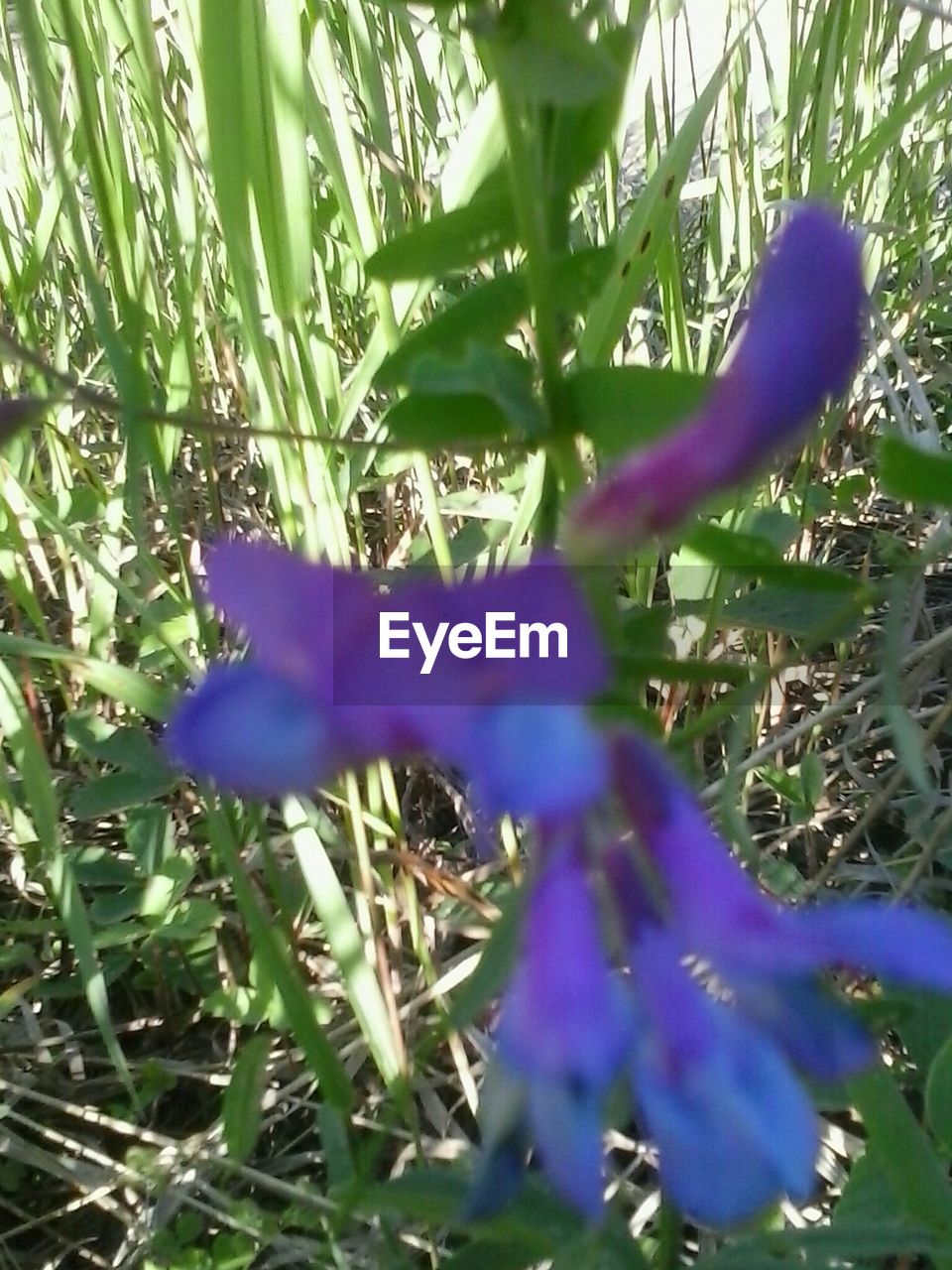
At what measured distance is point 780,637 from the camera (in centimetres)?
81

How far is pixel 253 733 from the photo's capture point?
0.25 m

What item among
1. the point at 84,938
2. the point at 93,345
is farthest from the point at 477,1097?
the point at 93,345

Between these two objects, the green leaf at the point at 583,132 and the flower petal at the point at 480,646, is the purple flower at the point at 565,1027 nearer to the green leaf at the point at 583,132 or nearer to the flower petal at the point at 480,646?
the flower petal at the point at 480,646

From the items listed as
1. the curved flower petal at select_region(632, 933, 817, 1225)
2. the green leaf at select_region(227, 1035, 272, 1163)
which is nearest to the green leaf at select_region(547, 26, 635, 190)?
the curved flower petal at select_region(632, 933, 817, 1225)

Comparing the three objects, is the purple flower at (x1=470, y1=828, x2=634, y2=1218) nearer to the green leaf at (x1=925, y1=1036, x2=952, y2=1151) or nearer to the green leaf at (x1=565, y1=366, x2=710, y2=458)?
the green leaf at (x1=565, y1=366, x2=710, y2=458)

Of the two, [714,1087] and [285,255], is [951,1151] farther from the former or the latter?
[285,255]

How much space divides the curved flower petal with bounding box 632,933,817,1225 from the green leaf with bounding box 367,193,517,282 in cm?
26

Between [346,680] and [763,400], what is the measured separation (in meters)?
0.10

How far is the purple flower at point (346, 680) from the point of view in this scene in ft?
0.82

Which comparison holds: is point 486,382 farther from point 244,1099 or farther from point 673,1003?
point 244,1099

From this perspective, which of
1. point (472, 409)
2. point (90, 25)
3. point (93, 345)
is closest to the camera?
point (472, 409)

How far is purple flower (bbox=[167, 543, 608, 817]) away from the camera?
0.82 ft

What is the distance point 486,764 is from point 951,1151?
35 centimetres

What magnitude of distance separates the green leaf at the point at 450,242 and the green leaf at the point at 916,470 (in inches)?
5.5
